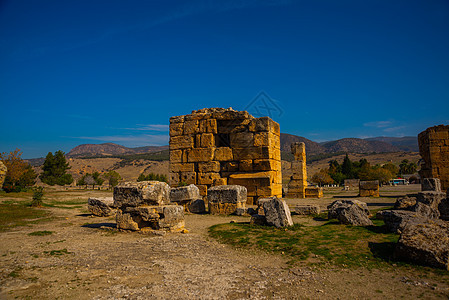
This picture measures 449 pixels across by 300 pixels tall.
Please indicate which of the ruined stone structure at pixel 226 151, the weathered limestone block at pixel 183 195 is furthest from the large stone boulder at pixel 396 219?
the weathered limestone block at pixel 183 195

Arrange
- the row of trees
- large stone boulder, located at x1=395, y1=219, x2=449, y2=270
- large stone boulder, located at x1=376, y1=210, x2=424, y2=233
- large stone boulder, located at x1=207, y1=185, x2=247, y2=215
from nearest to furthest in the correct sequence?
large stone boulder, located at x1=395, y1=219, x2=449, y2=270 → large stone boulder, located at x1=376, y1=210, x2=424, y2=233 → large stone boulder, located at x1=207, y1=185, x2=247, y2=215 → the row of trees

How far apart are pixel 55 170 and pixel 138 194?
4627 cm

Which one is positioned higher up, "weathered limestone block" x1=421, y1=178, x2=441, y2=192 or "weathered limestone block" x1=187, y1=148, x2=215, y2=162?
"weathered limestone block" x1=187, y1=148, x2=215, y2=162

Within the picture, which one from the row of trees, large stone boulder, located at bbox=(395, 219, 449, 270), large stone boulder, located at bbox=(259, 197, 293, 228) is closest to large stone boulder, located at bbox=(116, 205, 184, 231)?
large stone boulder, located at bbox=(259, 197, 293, 228)

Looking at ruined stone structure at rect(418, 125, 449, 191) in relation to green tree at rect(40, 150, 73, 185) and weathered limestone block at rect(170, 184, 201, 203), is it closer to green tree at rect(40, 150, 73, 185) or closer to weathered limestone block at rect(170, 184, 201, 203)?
weathered limestone block at rect(170, 184, 201, 203)

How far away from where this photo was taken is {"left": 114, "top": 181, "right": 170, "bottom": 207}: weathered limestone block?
26.6 feet

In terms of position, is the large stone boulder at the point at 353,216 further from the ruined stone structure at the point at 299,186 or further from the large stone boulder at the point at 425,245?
the ruined stone structure at the point at 299,186

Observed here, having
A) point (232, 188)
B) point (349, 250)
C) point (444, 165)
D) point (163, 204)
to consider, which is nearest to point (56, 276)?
point (163, 204)

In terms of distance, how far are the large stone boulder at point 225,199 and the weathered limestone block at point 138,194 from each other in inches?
126

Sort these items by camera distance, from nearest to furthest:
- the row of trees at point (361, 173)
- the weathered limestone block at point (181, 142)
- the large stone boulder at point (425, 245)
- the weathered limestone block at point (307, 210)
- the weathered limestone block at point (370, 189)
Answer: the large stone boulder at point (425, 245) < the weathered limestone block at point (307, 210) < the weathered limestone block at point (181, 142) < the weathered limestone block at point (370, 189) < the row of trees at point (361, 173)

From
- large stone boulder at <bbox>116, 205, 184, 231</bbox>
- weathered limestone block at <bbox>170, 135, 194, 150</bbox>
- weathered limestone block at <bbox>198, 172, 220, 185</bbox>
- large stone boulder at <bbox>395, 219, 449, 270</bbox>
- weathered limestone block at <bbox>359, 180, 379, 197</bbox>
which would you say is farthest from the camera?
weathered limestone block at <bbox>359, 180, 379, 197</bbox>

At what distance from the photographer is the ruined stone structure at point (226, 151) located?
13539mm

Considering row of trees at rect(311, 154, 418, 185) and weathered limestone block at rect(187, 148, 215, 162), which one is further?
row of trees at rect(311, 154, 418, 185)

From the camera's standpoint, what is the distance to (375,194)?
19.5 m
